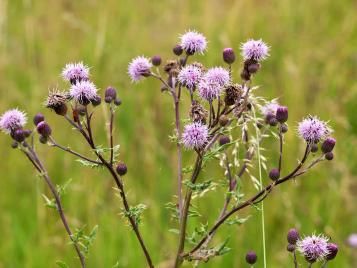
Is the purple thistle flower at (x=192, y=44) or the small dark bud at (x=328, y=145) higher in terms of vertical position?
the purple thistle flower at (x=192, y=44)

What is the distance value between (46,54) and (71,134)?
111 centimetres

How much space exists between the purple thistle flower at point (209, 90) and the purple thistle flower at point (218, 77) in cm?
1

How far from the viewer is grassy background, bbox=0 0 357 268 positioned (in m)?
3.58

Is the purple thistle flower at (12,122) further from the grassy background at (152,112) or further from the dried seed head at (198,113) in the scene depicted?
the dried seed head at (198,113)

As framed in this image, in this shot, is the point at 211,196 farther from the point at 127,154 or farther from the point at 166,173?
the point at 127,154

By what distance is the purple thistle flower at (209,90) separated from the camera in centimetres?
190

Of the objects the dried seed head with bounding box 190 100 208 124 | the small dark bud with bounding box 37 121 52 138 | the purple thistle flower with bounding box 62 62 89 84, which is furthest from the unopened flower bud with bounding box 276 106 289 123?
the small dark bud with bounding box 37 121 52 138

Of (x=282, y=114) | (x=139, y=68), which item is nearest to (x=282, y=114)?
(x=282, y=114)

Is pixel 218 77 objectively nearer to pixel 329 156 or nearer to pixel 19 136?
pixel 329 156

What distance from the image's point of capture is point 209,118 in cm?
192

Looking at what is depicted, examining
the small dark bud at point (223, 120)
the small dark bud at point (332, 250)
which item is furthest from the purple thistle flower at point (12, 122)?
the small dark bud at point (332, 250)

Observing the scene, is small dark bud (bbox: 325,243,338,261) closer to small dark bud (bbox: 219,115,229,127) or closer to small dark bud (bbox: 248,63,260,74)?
small dark bud (bbox: 219,115,229,127)

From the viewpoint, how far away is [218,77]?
193 cm

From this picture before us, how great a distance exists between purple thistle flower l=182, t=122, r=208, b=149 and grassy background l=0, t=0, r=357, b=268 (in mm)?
701
